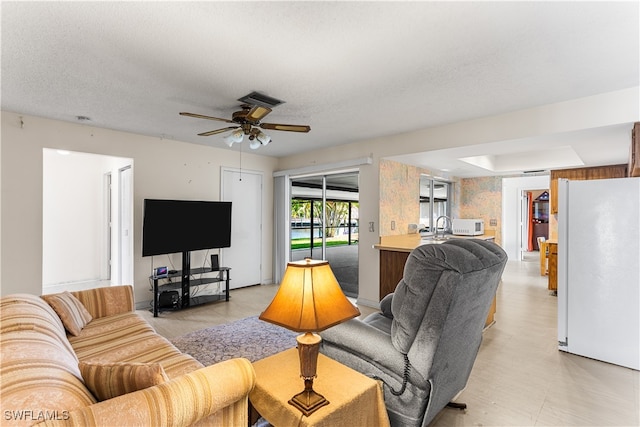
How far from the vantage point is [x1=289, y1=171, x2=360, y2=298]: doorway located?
17.6 feet

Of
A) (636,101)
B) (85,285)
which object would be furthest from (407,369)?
(85,285)

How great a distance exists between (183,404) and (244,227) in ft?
15.6

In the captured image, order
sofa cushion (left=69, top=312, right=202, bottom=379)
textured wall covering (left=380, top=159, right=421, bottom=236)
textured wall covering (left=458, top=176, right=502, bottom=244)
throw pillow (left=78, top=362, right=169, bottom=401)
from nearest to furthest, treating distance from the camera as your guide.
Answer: throw pillow (left=78, top=362, right=169, bottom=401) → sofa cushion (left=69, top=312, right=202, bottom=379) → textured wall covering (left=380, top=159, right=421, bottom=236) → textured wall covering (left=458, top=176, right=502, bottom=244)

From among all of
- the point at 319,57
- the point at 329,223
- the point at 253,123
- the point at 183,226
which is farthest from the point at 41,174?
the point at 329,223

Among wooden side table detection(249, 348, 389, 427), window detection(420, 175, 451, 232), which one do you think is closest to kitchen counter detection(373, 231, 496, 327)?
window detection(420, 175, 451, 232)

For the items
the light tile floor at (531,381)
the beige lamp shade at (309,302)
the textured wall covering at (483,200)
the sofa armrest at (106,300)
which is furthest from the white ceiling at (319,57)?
the textured wall covering at (483,200)

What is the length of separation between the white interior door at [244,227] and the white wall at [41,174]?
0.98 feet

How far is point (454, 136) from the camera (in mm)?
3818

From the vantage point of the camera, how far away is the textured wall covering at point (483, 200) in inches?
287

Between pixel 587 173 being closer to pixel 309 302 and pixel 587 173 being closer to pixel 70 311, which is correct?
pixel 309 302

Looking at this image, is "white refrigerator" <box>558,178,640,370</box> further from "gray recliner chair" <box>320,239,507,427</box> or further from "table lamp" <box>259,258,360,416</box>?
"table lamp" <box>259,258,360,416</box>

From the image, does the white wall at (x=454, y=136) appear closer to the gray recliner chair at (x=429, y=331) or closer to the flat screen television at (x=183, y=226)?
the flat screen television at (x=183, y=226)

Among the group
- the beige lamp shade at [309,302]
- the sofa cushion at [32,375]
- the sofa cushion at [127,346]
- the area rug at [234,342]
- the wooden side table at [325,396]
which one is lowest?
the area rug at [234,342]

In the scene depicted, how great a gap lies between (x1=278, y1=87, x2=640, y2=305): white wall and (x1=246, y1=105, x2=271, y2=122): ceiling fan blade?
2.23m
